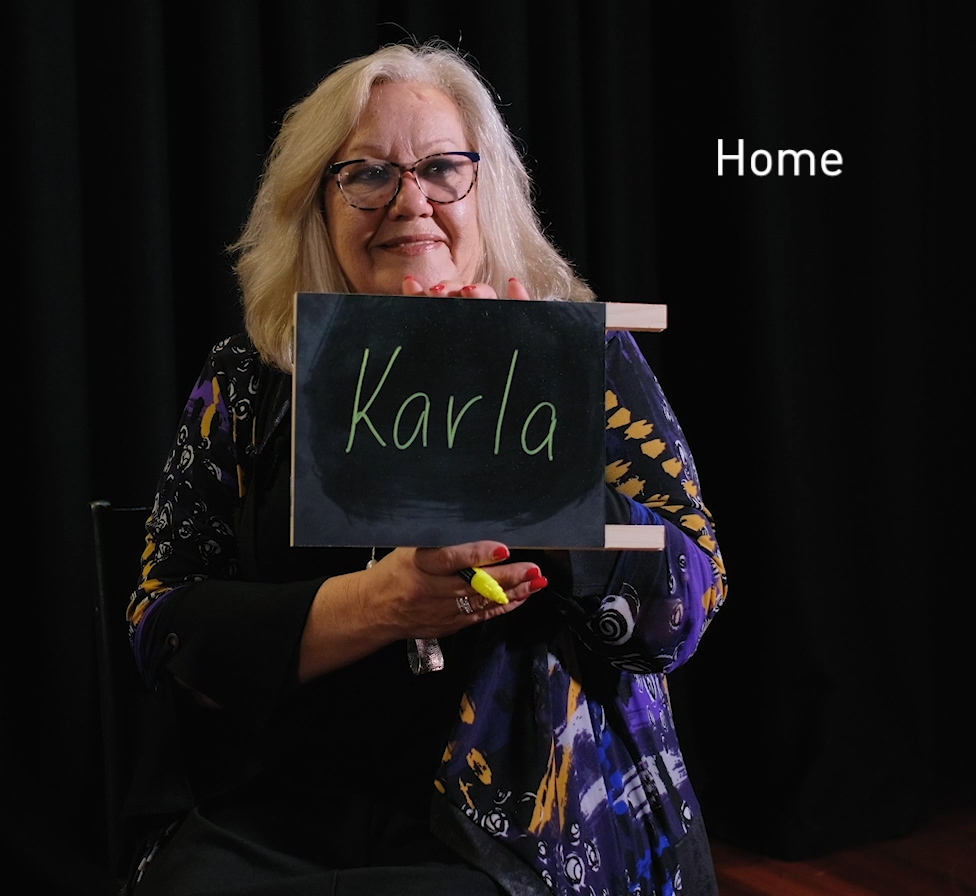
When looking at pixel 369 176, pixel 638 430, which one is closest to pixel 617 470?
pixel 638 430

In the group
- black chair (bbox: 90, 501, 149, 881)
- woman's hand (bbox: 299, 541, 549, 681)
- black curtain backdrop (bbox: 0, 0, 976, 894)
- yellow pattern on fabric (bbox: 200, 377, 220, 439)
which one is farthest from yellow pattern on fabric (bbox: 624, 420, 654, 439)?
black curtain backdrop (bbox: 0, 0, 976, 894)

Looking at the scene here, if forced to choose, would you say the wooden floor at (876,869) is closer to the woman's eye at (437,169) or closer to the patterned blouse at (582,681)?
the patterned blouse at (582,681)

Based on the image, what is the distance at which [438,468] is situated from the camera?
2.62 ft

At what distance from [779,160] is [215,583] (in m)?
1.53

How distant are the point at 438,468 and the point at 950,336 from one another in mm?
1941

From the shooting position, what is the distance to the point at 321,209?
1.27 metres

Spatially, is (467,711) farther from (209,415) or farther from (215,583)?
(209,415)

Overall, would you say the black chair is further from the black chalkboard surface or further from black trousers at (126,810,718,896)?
the black chalkboard surface

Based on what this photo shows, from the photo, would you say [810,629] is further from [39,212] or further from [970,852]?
[39,212]

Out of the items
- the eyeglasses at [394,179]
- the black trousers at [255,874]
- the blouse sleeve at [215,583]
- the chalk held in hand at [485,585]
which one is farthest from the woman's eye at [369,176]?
the black trousers at [255,874]

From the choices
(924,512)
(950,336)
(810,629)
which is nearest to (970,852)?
(810,629)

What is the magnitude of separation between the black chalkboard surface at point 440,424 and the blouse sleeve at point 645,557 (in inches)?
3.5

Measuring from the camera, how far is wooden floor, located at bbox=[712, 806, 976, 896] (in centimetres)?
203

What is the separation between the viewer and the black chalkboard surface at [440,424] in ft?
2.60
